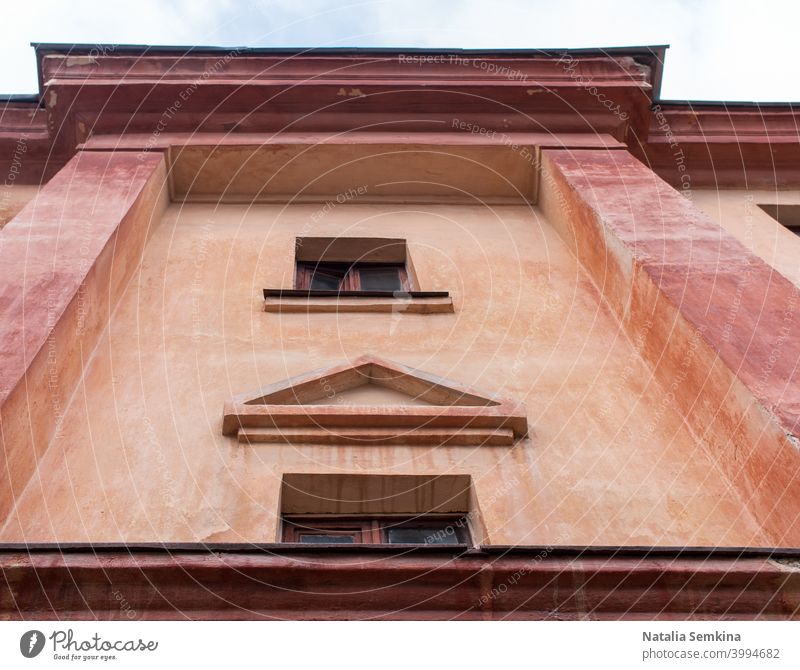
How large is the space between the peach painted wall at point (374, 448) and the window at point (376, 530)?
0.22 metres

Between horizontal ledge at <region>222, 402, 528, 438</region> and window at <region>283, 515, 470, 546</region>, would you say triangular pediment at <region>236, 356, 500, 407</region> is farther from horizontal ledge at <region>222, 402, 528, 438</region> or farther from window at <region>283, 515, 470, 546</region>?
window at <region>283, 515, 470, 546</region>

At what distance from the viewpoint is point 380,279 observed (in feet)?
27.1

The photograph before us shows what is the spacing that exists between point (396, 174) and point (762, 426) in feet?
17.7

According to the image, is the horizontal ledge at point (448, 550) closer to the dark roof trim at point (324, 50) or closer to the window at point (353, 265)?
the window at point (353, 265)

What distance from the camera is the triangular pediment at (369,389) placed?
227 inches

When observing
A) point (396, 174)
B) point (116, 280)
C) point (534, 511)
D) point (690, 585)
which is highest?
point (396, 174)

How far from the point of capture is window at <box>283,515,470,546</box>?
495 cm

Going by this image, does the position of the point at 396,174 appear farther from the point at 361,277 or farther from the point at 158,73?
the point at 158,73

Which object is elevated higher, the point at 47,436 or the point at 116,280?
the point at 116,280

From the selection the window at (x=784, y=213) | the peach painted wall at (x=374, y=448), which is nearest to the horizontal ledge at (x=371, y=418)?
the peach painted wall at (x=374, y=448)

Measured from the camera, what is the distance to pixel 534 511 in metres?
4.87

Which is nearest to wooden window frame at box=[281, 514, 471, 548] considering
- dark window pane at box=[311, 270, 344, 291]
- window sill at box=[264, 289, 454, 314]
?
window sill at box=[264, 289, 454, 314]

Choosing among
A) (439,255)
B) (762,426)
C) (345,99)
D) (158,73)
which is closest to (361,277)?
(439,255)

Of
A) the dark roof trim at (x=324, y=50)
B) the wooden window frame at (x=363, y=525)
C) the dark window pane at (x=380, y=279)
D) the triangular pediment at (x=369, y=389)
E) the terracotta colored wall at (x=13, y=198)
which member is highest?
the dark roof trim at (x=324, y=50)
